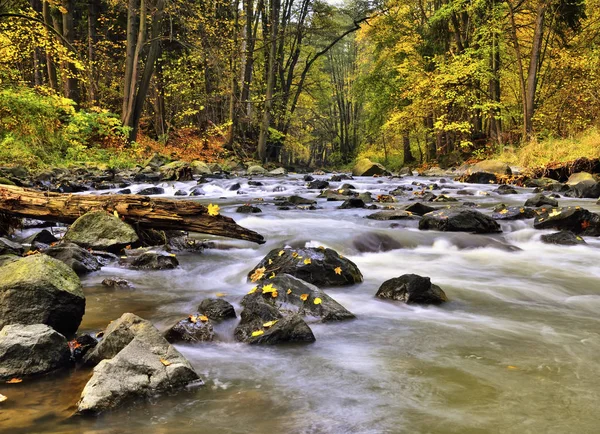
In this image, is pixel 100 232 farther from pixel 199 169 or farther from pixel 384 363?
pixel 199 169

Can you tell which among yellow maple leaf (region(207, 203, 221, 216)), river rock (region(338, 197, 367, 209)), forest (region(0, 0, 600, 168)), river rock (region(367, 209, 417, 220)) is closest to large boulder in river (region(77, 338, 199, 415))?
yellow maple leaf (region(207, 203, 221, 216))

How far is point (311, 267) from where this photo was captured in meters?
4.60

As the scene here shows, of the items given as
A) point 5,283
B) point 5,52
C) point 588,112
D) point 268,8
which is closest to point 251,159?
point 268,8

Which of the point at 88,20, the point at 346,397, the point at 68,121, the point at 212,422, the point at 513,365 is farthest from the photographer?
the point at 88,20

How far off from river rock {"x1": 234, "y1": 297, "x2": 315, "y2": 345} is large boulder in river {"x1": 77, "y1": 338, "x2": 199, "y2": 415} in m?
0.69

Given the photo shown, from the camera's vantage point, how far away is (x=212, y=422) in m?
2.12

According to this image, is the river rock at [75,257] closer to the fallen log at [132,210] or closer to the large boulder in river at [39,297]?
the fallen log at [132,210]

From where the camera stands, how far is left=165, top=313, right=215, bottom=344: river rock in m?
3.13

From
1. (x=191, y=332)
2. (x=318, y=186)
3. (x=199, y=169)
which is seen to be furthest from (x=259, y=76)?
(x=191, y=332)

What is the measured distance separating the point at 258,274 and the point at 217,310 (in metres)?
1.31

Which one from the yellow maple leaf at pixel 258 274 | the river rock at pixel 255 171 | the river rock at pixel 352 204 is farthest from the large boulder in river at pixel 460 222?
the river rock at pixel 255 171

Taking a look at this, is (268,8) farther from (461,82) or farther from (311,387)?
(311,387)

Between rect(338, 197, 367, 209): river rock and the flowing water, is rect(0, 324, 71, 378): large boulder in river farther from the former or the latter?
rect(338, 197, 367, 209): river rock

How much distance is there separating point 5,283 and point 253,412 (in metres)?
1.86
